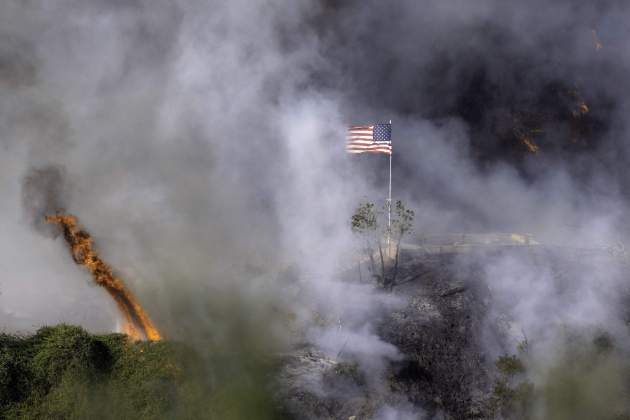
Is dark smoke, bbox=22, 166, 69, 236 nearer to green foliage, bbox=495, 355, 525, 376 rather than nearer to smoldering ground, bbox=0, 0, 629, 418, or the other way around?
smoldering ground, bbox=0, 0, 629, 418

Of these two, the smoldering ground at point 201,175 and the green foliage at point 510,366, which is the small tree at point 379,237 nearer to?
the smoldering ground at point 201,175

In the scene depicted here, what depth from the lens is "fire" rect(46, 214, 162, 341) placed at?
790 inches

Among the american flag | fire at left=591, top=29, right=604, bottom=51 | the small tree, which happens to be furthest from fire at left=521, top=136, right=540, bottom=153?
the american flag

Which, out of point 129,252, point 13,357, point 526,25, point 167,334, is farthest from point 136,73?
point 526,25

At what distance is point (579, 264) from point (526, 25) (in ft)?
81.3

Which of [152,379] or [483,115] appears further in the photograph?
[483,115]

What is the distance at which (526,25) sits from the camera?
4034cm

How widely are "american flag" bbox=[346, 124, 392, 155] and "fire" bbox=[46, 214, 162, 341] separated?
10157 millimetres

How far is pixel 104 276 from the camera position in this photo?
21.2m

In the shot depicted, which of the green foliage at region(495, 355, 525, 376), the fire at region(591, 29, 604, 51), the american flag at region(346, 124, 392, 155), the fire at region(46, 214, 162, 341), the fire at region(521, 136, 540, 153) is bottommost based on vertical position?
the green foliage at region(495, 355, 525, 376)

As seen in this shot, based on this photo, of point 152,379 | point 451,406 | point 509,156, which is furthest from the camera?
point 509,156

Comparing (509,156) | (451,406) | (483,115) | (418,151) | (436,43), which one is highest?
(436,43)

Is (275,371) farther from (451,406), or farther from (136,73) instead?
(136,73)

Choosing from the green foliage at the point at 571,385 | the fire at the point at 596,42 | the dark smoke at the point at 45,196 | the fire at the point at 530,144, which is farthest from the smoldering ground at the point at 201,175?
the fire at the point at 596,42
